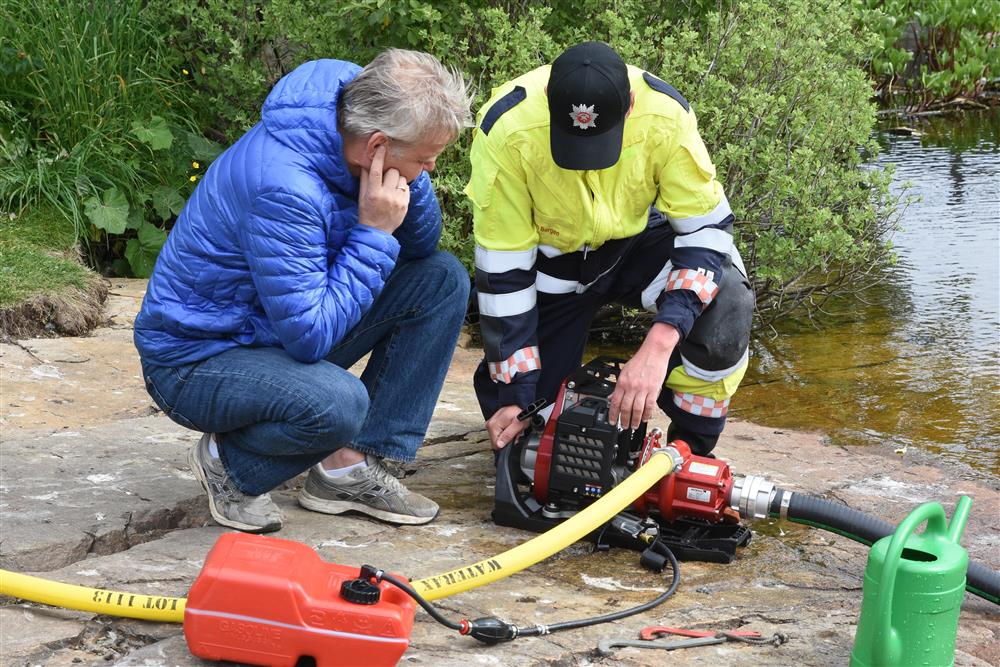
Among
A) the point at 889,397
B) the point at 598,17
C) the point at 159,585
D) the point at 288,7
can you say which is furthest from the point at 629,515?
the point at 288,7

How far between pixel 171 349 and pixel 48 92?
3535mm

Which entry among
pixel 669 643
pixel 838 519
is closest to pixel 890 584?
pixel 669 643

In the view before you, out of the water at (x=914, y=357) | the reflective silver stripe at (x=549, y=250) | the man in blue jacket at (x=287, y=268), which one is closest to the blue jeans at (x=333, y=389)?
the man in blue jacket at (x=287, y=268)

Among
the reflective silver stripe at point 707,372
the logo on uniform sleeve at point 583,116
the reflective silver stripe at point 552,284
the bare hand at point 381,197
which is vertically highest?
the logo on uniform sleeve at point 583,116

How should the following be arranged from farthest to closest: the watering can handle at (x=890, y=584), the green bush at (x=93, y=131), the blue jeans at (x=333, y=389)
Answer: the green bush at (x=93, y=131) → the blue jeans at (x=333, y=389) → the watering can handle at (x=890, y=584)

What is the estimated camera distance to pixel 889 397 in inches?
184

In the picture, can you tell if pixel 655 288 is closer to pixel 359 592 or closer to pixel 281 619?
pixel 359 592

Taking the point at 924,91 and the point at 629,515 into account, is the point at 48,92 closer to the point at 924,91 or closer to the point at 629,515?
the point at 629,515

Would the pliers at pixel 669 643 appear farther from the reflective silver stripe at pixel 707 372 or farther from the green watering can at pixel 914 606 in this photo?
the reflective silver stripe at pixel 707 372

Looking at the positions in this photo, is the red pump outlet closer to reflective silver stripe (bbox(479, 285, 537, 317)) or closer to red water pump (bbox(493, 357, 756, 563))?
red water pump (bbox(493, 357, 756, 563))

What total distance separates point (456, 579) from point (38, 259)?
3.30m

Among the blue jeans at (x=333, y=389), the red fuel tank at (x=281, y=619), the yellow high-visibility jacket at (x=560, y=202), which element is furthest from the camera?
the yellow high-visibility jacket at (x=560, y=202)

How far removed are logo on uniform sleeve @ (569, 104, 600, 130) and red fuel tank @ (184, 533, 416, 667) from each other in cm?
133

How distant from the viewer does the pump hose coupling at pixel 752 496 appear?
2.93m
